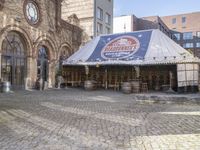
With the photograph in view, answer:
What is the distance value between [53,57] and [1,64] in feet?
19.4

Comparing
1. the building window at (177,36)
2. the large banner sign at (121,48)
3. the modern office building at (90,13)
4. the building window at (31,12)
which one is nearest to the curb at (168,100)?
the large banner sign at (121,48)

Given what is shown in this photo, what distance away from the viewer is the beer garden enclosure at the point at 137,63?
20562mm

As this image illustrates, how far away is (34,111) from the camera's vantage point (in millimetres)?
9922

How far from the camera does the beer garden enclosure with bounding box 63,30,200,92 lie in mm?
20562

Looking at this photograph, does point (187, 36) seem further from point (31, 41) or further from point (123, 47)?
point (31, 41)

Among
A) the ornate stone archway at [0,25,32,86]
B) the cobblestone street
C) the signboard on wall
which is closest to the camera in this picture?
the cobblestone street

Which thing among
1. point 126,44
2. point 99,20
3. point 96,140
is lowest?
point 96,140

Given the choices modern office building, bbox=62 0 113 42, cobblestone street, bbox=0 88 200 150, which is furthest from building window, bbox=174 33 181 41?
cobblestone street, bbox=0 88 200 150

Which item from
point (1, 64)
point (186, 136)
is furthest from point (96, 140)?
point (1, 64)

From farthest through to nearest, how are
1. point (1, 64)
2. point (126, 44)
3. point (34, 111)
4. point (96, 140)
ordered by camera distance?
point (126, 44)
point (1, 64)
point (34, 111)
point (96, 140)

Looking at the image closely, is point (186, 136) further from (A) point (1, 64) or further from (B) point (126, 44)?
(B) point (126, 44)

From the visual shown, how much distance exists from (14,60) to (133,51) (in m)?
8.56

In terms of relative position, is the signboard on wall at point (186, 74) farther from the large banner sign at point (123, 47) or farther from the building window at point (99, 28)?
the building window at point (99, 28)

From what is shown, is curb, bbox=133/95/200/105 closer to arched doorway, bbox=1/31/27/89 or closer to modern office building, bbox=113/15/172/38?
arched doorway, bbox=1/31/27/89
